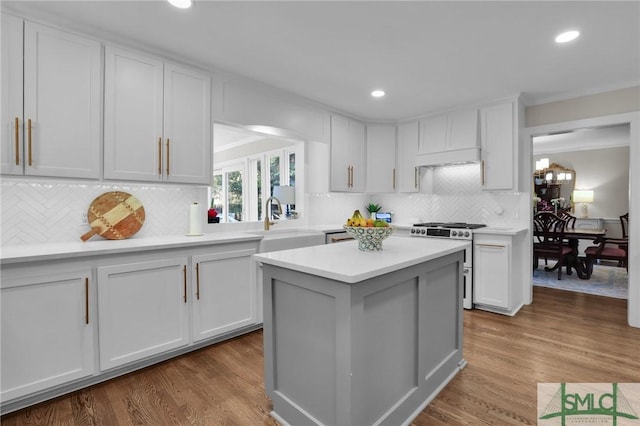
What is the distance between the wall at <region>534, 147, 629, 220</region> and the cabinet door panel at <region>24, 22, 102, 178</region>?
353 inches

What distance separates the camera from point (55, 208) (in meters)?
2.44

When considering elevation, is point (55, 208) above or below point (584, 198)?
below

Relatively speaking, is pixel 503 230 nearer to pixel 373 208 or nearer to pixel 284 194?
pixel 373 208

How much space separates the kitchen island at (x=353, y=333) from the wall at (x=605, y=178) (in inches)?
283

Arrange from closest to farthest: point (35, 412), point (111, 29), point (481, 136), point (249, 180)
Answer: point (35, 412) → point (111, 29) → point (481, 136) → point (249, 180)

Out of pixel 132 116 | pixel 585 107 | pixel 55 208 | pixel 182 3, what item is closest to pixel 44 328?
pixel 55 208

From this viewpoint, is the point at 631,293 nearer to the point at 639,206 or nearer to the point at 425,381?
the point at 639,206

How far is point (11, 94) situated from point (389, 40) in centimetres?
257

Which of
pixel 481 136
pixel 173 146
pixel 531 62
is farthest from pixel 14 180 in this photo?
pixel 481 136

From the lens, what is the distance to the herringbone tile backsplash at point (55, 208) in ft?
7.43

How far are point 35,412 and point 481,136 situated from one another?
4.73 meters

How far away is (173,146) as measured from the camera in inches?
108

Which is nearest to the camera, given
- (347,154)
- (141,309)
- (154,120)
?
(141,309)

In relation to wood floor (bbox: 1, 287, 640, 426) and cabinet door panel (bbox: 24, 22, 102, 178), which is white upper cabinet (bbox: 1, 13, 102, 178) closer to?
cabinet door panel (bbox: 24, 22, 102, 178)
